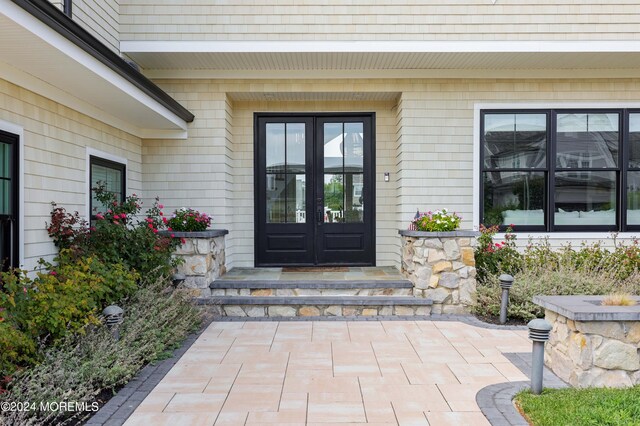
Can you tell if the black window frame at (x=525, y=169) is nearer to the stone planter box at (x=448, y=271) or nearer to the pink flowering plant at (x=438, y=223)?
the pink flowering plant at (x=438, y=223)

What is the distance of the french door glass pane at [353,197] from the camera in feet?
27.9

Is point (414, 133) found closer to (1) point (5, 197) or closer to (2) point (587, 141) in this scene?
(2) point (587, 141)

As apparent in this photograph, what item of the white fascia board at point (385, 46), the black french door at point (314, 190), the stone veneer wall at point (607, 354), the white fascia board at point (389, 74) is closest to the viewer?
the stone veneer wall at point (607, 354)

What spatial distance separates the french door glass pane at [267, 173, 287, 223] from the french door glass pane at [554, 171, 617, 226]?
14.0 ft

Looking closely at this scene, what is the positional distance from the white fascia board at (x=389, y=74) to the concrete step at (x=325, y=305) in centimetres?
327

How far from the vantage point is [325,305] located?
680cm

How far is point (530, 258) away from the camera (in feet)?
24.6

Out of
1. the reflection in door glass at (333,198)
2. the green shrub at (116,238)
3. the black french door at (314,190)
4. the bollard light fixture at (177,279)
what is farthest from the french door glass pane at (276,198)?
the bollard light fixture at (177,279)

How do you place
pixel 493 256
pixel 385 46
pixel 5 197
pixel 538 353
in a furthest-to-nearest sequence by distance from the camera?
pixel 493 256, pixel 385 46, pixel 5 197, pixel 538 353

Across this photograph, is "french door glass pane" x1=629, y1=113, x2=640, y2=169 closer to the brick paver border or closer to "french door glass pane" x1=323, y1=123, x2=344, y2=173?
the brick paver border

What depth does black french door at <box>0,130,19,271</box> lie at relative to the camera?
460 centimetres

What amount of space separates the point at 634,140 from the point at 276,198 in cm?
564

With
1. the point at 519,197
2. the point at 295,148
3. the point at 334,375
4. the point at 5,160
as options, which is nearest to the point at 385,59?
the point at 295,148

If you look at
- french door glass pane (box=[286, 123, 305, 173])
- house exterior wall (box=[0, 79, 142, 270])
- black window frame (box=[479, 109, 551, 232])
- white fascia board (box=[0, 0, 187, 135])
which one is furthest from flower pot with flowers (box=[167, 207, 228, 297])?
black window frame (box=[479, 109, 551, 232])
